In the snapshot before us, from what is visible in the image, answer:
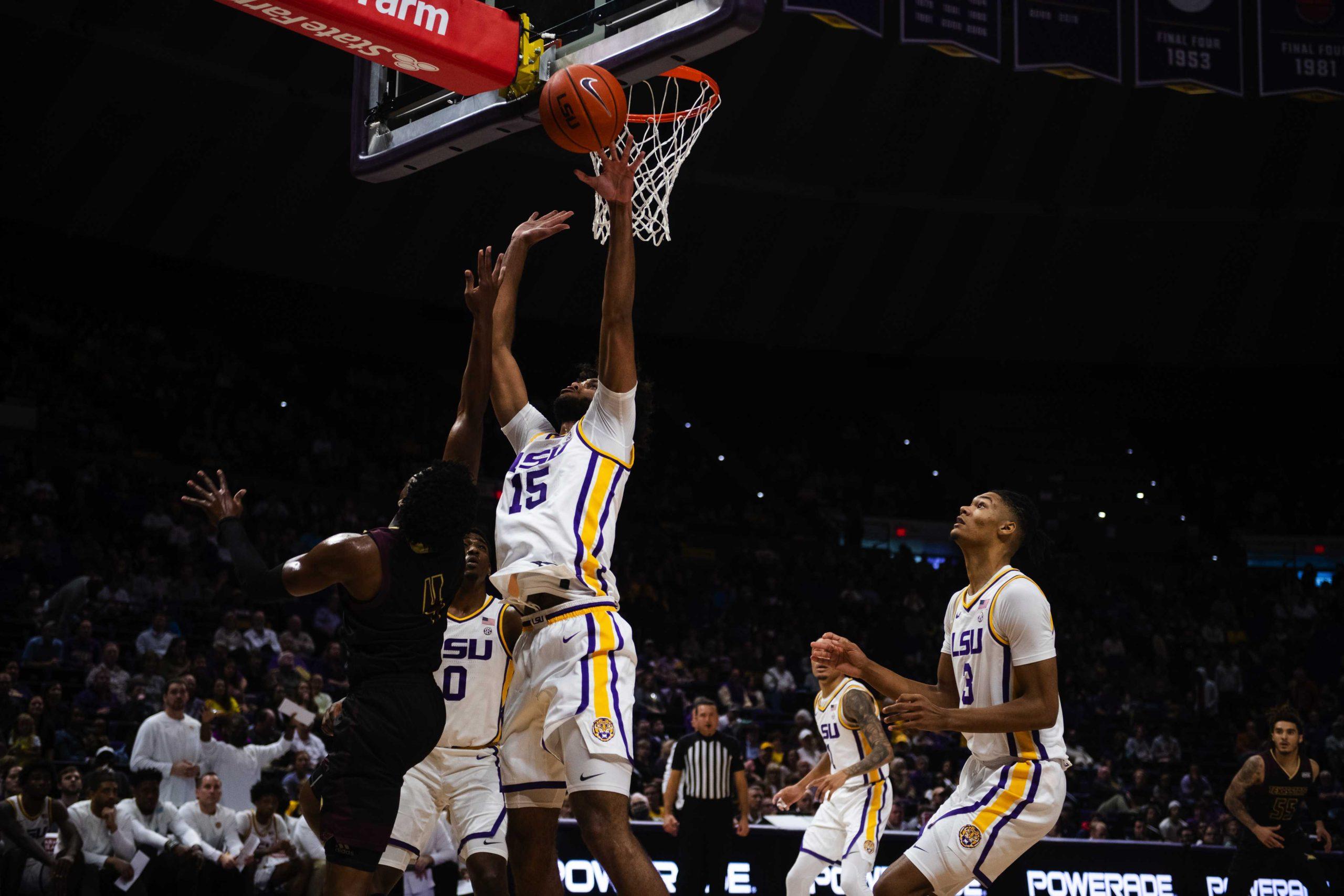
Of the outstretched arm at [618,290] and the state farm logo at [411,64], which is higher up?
the state farm logo at [411,64]

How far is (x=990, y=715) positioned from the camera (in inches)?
185

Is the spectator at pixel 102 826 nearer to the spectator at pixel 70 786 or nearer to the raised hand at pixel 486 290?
the spectator at pixel 70 786

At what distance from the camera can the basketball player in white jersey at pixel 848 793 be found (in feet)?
26.3

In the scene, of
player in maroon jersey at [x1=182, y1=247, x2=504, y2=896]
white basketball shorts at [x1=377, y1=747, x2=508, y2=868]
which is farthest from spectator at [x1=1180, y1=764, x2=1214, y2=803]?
player in maroon jersey at [x1=182, y1=247, x2=504, y2=896]

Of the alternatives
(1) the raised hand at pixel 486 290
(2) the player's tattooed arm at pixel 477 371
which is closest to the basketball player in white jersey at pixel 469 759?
(2) the player's tattooed arm at pixel 477 371

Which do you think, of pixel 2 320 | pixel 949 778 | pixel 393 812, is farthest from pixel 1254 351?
pixel 393 812

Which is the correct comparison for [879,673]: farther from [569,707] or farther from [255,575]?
[255,575]

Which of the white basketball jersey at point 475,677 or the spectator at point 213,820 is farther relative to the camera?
the spectator at point 213,820

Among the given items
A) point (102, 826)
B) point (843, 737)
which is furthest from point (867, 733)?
point (102, 826)

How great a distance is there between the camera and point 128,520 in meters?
17.2

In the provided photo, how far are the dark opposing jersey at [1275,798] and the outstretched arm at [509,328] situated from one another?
6.08 m

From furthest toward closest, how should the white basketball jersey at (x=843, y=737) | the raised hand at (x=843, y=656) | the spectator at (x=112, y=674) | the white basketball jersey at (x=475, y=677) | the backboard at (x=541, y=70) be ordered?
the spectator at (x=112, y=674)
the white basketball jersey at (x=843, y=737)
the white basketball jersey at (x=475, y=677)
the backboard at (x=541, y=70)
the raised hand at (x=843, y=656)

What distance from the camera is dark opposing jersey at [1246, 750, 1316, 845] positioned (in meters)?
8.76

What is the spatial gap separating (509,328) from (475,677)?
6.32 ft
